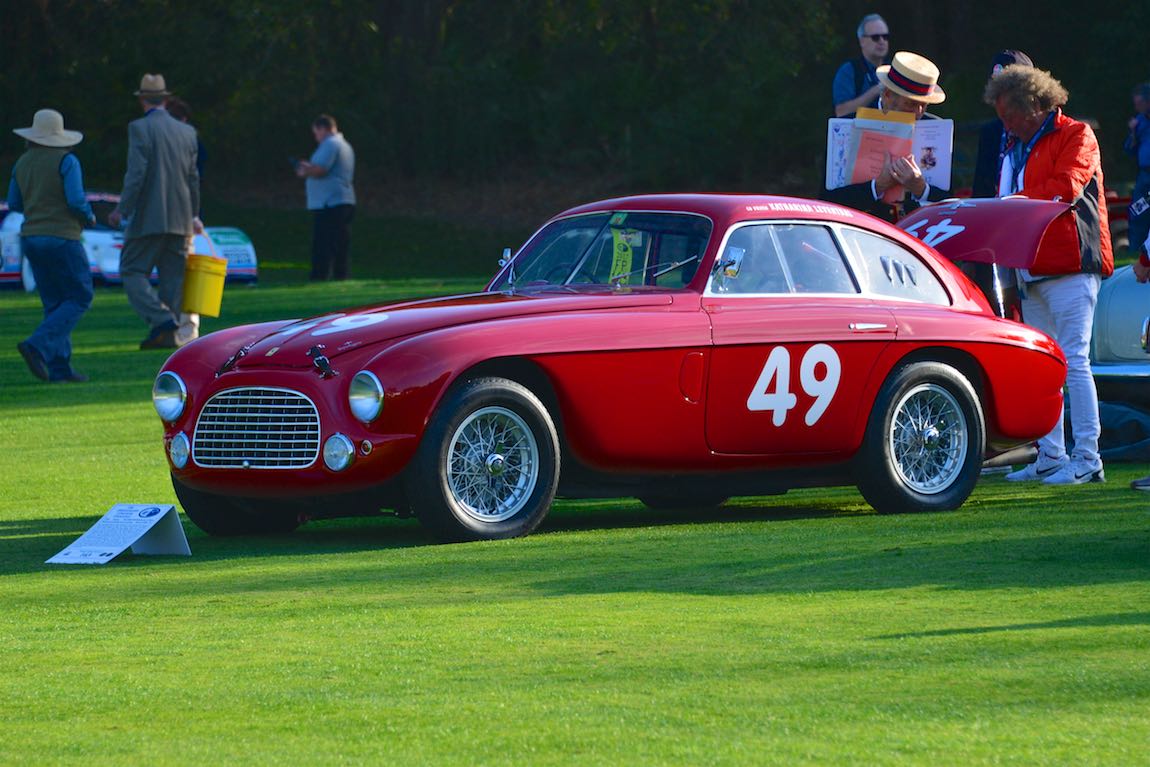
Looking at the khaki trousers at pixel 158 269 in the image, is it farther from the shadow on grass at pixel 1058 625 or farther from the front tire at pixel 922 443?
the shadow on grass at pixel 1058 625

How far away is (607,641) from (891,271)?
4.25m

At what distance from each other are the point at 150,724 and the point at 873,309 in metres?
5.24

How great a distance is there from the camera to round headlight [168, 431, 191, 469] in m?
9.19

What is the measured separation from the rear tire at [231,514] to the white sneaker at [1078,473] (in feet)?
12.1

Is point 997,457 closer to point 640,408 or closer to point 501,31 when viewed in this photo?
point 640,408

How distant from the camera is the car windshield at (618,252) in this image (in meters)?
9.75

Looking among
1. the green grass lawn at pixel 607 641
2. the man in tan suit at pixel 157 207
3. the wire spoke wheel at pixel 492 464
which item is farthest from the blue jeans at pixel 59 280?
the wire spoke wheel at pixel 492 464

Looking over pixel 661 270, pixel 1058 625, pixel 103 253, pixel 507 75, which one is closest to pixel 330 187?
pixel 103 253

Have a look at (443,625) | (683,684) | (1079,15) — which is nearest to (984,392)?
(443,625)

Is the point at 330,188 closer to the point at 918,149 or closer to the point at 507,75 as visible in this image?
the point at 918,149

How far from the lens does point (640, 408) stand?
920cm

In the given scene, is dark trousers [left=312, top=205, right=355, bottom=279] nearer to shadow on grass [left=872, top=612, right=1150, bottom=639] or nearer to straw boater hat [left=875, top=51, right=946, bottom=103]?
straw boater hat [left=875, top=51, right=946, bottom=103]

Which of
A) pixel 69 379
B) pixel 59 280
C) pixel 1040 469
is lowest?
pixel 69 379

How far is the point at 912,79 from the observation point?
11.4 m
